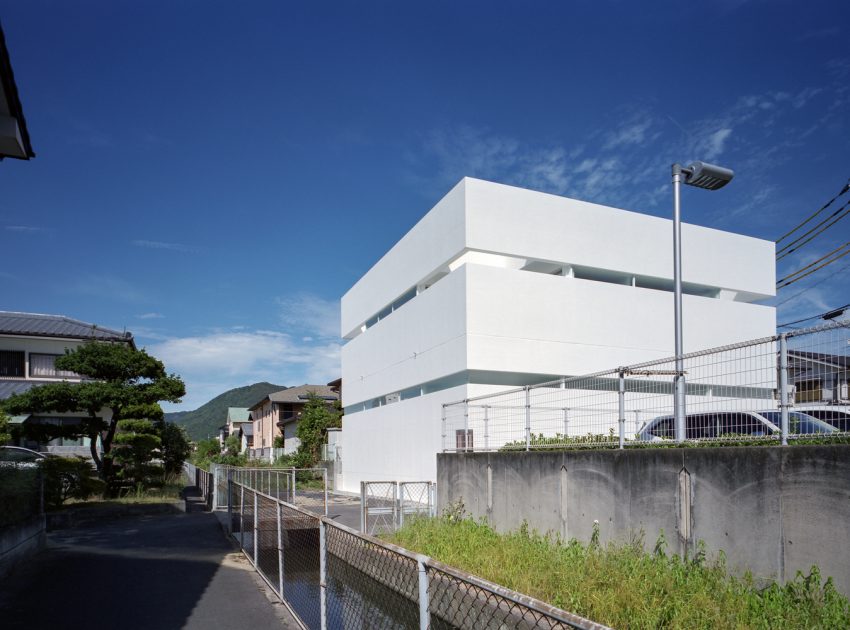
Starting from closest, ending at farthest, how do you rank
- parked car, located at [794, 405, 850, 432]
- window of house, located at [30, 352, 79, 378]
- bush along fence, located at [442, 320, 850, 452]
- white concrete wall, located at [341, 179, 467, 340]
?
parked car, located at [794, 405, 850, 432], bush along fence, located at [442, 320, 850, 452], white concrete wall, located at [341, 179, 467, 340], window of house, located at [30, 352, 79, 378]

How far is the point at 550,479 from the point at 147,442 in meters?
17.0

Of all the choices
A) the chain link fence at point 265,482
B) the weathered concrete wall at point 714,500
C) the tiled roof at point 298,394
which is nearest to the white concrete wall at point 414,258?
the chain link fence at point 265,482

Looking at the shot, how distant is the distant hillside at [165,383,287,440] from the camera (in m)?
141

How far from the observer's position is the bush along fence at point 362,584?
10.0ft

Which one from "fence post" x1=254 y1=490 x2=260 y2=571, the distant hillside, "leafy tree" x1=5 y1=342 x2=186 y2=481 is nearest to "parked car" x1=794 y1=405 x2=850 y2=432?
"fence post" x1=254 y1=490 x2=260 y2=571

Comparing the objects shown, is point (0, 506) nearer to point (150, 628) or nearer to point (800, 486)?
point (150, 628)

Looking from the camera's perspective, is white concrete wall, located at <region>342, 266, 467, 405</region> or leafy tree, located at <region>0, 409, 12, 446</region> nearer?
leafy tree, located at <region>0, 409, 12, 446</region>

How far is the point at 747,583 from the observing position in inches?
244

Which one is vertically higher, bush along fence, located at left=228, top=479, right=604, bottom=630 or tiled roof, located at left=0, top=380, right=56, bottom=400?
tiled roof, located at left=0, top=380, right=56, bottom=400

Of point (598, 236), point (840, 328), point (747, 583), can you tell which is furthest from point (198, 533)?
point (598, 236)

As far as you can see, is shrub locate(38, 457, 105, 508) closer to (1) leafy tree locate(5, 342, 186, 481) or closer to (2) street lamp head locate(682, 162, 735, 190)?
(1) leafy tree locate(5, 342, 186, 481)

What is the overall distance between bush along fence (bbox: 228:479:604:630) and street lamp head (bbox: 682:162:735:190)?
27.3 feet

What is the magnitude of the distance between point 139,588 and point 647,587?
6.45m

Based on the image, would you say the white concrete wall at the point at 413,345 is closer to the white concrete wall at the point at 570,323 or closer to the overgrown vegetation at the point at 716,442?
the white concrete wall at the point at 570,323
